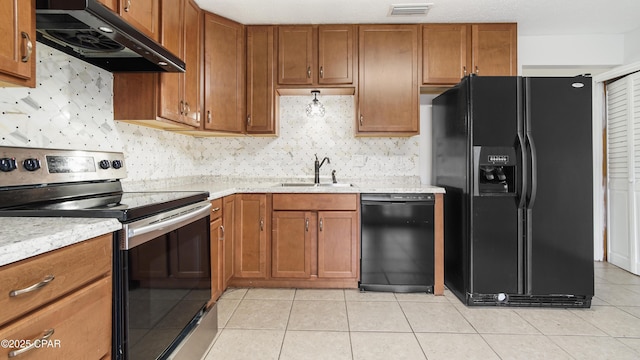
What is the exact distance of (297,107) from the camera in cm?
330

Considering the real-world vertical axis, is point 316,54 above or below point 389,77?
above

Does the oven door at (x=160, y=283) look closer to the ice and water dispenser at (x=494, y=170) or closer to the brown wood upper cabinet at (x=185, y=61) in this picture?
the brown wood upper cabinet at (x=185, y=61)

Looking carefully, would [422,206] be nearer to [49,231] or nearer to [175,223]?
[175,223]

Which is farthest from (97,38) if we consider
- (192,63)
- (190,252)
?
(190,252)

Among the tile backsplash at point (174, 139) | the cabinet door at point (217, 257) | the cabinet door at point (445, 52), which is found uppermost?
the cabinet door at point (445, 52)

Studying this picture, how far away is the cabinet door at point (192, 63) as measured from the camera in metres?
2.42

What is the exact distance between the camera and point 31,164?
4.56 ft

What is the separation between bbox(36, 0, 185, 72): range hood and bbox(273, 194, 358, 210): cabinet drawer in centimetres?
127

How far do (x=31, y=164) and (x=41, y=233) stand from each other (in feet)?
2.58

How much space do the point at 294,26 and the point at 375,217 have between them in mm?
1907

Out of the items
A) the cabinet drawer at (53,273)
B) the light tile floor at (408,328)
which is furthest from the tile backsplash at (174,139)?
the light tile floor at (408,328)

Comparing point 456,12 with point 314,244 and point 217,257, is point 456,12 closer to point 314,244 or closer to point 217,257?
point 314,244

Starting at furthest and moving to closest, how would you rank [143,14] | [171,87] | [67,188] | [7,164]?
[171,87], [143,14], [67,188], [7,164]

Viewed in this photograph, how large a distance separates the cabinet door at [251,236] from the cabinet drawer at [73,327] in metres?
1.64
